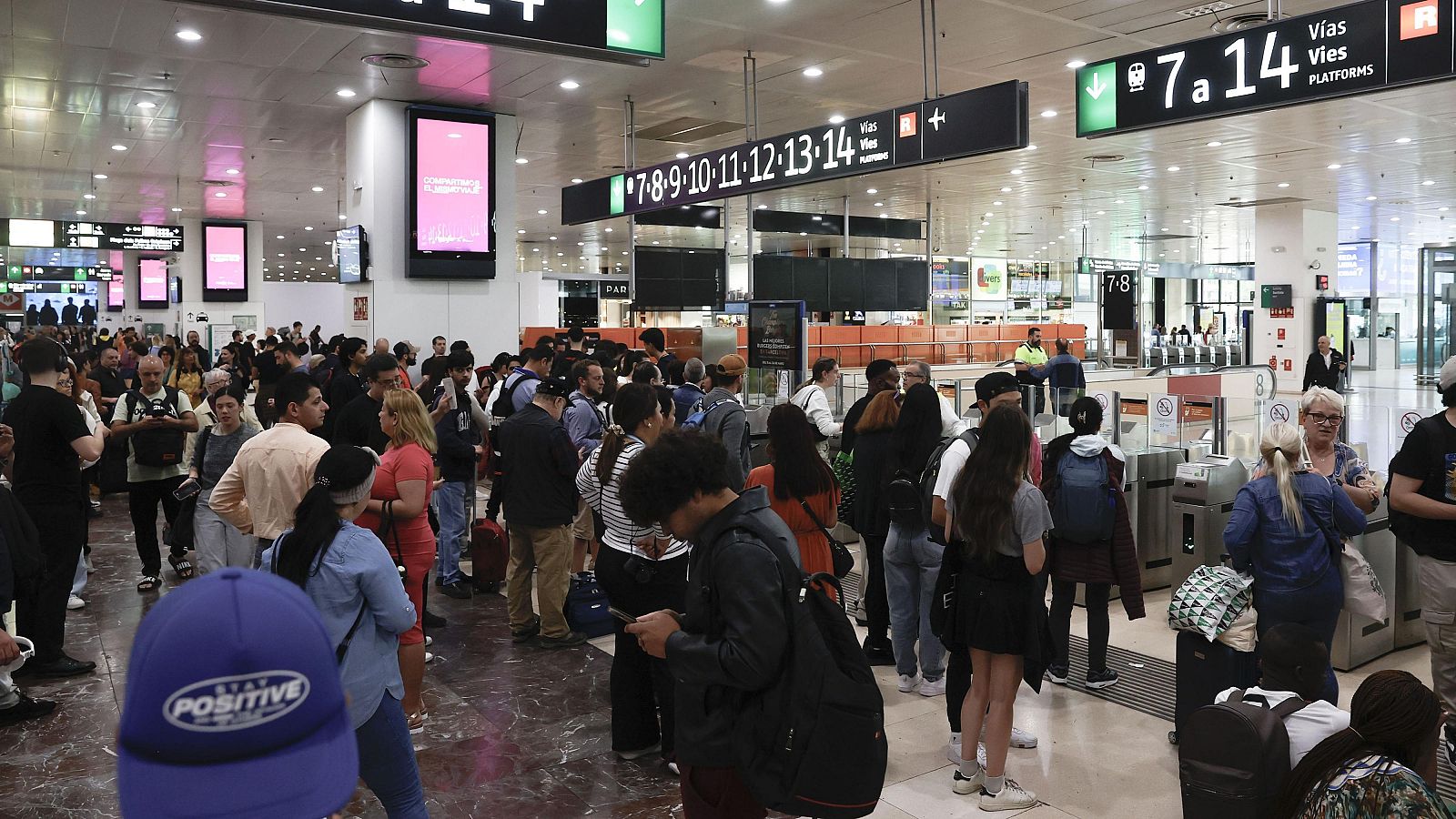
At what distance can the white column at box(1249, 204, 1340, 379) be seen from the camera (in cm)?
2352

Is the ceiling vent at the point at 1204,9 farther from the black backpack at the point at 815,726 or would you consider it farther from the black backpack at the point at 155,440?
the black backpack at the point at 155,440

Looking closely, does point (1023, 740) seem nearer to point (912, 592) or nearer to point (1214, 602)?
point (912, 592)

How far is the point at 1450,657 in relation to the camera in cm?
434

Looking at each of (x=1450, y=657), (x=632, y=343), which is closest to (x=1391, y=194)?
(x=632, y=343)

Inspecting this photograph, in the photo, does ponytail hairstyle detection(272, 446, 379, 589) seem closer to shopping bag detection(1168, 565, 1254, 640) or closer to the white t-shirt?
the white t-shirt

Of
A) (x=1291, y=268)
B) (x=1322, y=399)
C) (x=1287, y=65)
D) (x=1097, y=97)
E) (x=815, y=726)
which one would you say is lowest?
(x=815, y=726)

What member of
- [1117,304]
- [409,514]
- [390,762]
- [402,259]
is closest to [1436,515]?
[390,762]

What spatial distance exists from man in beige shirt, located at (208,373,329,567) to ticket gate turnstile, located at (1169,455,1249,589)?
4.96 meters

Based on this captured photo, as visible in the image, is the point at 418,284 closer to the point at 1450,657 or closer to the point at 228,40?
the point at 228,40

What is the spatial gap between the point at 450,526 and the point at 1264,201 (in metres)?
21.4

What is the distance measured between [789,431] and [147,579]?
5.51 m

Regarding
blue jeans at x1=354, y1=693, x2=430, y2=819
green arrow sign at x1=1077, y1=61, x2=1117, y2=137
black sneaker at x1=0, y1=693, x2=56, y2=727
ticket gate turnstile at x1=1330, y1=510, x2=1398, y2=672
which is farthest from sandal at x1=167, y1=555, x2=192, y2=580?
ticket gate turnstile at x1=1330, y1=510, x2=1398, y2=672

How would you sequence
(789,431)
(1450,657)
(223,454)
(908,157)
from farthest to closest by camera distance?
(908,157) < (223,454) < (789,431) < (1450,657)

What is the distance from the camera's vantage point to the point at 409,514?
4.74 metres
